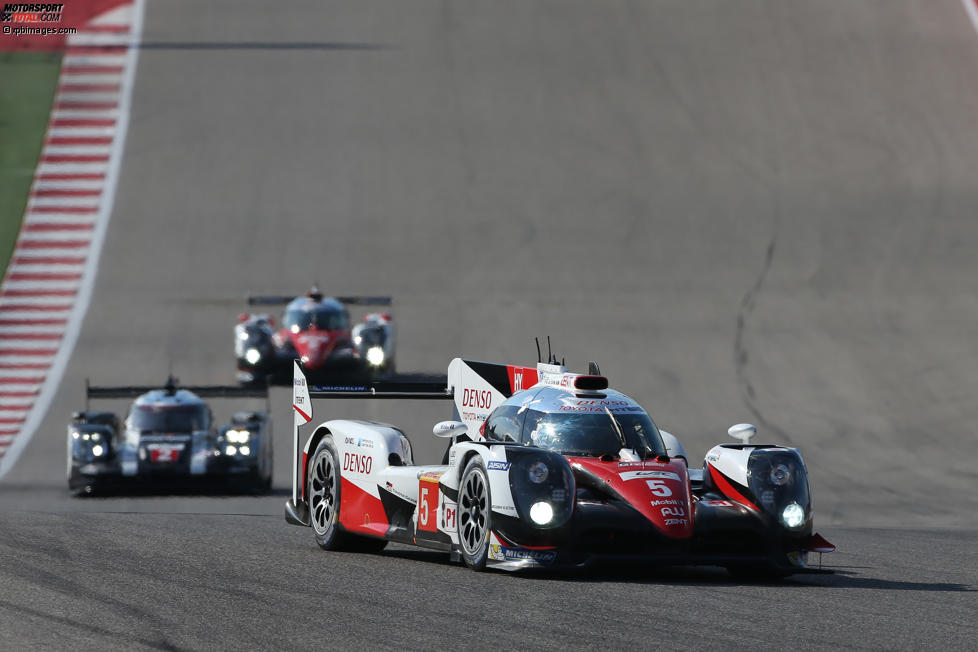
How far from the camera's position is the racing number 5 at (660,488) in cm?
1101

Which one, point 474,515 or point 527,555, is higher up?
point 474,515

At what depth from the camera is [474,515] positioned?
11.4m

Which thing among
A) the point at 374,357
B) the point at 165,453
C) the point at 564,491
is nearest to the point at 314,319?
the point at 374,357

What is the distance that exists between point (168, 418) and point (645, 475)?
11335 millimetres

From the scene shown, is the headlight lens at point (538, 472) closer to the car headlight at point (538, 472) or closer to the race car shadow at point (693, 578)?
the car headlight at point (538, 472)

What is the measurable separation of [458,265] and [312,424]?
1099cm

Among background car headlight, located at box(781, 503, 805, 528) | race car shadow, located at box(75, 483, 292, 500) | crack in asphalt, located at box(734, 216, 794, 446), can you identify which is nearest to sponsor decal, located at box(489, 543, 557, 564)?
background car headlight, located at box(781, 503, 805, 528)

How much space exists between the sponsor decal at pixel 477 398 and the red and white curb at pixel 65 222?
11.0 metres

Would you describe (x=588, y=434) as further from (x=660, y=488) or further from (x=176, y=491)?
(x=176, y=491)

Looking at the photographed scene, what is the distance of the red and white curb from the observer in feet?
88.9

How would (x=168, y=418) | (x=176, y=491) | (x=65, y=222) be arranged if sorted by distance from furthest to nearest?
(x=65, y=222) → (x=168, y=418) → (x=176, y=491)

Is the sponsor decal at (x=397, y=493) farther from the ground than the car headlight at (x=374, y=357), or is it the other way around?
the car headlight at (x=374, y=357)

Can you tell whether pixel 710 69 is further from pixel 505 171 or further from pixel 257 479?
pixel 257 479

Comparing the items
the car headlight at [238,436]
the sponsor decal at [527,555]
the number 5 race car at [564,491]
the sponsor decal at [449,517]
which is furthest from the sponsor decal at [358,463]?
the car headlight at [238,436]
